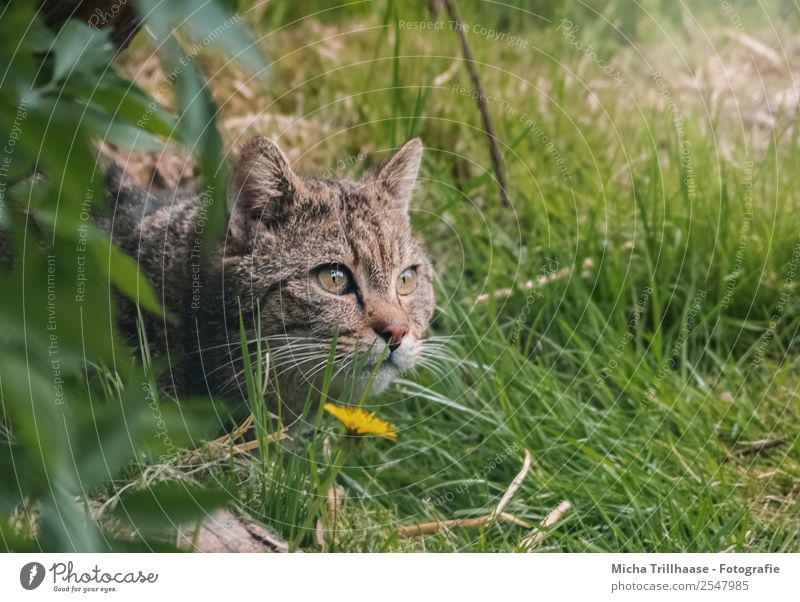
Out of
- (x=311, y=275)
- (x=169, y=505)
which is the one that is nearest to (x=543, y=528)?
(x=311, y=275)

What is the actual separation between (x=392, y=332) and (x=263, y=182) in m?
0.40

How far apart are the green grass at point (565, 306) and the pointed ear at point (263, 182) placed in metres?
0.22

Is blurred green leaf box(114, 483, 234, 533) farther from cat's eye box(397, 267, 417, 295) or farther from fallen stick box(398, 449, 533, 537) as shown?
cat's eye box(397, 267, 417, 295)

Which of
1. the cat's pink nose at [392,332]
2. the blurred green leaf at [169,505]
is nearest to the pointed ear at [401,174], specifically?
the cat's pink nose at [392,332]

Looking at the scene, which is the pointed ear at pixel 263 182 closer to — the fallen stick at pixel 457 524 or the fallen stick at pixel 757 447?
the fallen stick at pixel 457 524

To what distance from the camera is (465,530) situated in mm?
1901

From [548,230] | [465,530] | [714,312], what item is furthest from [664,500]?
[548,230]

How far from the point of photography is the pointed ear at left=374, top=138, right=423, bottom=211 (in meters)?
2.09

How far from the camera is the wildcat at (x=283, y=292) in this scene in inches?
76.9

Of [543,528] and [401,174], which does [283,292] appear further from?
[543,528]

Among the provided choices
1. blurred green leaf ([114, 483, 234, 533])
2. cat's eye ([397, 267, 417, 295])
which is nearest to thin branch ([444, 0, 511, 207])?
cat's eye ([397, 267, 417, 295])

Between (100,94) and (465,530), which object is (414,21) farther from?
(100,94)

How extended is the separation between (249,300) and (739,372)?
45.0 inches

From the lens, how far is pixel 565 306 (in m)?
2.36
